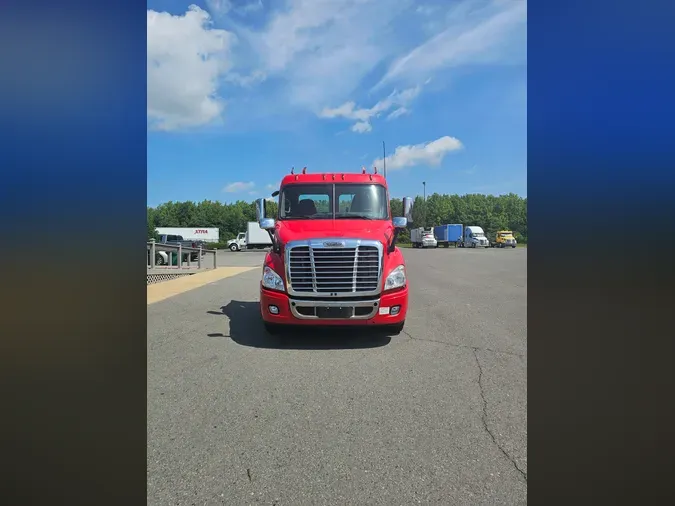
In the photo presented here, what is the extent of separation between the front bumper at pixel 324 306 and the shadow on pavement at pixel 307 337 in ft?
0.99

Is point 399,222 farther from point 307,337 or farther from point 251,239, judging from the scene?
point 251,239

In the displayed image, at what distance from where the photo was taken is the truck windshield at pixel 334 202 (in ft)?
19.4

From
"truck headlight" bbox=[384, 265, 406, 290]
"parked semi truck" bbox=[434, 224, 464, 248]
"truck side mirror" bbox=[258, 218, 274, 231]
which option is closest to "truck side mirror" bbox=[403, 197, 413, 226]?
"truck headlight" bbox=[384, 265, 406, 290]

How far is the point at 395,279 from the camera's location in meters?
4.96

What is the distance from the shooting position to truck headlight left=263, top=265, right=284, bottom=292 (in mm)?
4898

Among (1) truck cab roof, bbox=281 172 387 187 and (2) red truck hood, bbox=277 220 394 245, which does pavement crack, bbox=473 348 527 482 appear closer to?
(2) red truck hood, bbox=277 220 394 245

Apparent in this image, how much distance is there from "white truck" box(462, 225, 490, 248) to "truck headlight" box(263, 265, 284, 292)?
41.7 metres

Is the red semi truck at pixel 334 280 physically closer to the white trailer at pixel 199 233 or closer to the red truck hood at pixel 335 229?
the red truck hood at pixel 335 229

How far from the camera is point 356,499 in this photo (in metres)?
1.87

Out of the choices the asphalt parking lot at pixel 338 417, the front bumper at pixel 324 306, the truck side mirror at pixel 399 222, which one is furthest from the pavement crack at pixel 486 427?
the truck side mirror at pixel 399 222
